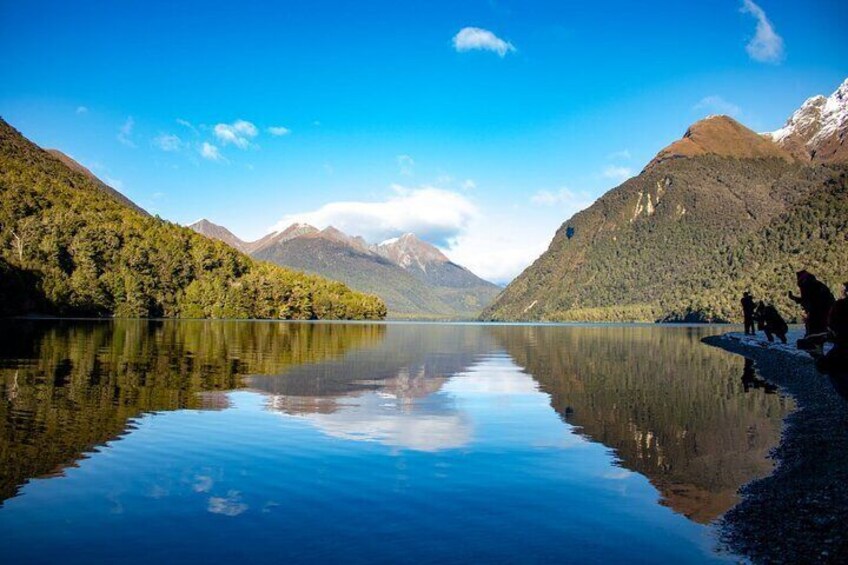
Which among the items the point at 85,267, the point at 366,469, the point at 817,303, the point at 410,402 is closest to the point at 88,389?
the point at 410,402

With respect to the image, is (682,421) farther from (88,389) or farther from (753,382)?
(88,389)

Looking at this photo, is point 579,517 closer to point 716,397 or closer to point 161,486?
point 161,486

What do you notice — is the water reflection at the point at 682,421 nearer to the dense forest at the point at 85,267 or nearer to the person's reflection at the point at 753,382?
the person's reflection at the point at 753,382

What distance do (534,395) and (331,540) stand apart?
2060 centimetres

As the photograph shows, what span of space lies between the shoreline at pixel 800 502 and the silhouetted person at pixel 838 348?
5.92ft

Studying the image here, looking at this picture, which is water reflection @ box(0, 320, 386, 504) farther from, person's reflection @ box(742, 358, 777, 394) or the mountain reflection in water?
person's reflection @ box(742, 358, 777, 394)

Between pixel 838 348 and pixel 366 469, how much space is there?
13.5 meters

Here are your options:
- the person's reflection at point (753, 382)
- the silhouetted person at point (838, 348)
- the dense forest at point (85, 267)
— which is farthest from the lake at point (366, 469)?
the dense forest at point (85, 267)

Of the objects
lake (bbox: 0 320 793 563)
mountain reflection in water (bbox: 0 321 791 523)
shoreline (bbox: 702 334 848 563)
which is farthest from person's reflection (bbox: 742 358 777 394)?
shoreline (bbox: 702 334 848 563)

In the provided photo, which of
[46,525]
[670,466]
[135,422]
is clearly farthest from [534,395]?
[46,525]

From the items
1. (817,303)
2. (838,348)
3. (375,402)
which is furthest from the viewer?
(817,303)

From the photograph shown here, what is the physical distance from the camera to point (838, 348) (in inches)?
734

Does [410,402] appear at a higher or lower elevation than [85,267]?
lower

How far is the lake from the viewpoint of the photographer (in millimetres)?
10742
